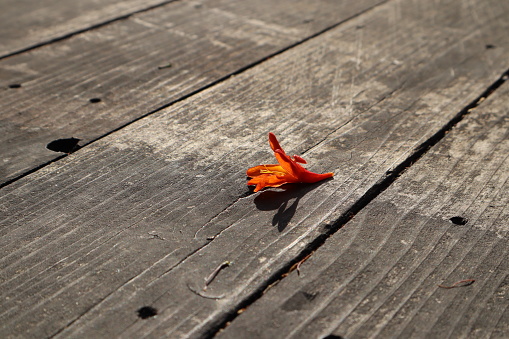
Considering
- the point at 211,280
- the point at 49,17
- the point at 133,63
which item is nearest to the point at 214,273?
the point at 211,280

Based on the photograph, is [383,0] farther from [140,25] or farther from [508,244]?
[508,244]

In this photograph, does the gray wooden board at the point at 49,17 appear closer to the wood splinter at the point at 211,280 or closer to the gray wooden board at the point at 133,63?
the gray wooden board at the point at 133,63

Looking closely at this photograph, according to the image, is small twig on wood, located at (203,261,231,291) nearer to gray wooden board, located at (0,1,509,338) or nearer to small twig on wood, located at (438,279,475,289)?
gray wooden board, located at (0,1,509,338)

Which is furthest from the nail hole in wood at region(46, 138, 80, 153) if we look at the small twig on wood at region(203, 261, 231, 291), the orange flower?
the small twig on wood at region(203, 261, 231, 291)

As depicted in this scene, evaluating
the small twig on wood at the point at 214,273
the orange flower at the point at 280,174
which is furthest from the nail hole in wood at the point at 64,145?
the small twig on wood at the point at 214,273

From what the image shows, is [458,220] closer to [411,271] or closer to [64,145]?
[411,271]

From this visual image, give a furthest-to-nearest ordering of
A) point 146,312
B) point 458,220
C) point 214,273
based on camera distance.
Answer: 1. point 458,220
2. point 214,273
3. point 146,312

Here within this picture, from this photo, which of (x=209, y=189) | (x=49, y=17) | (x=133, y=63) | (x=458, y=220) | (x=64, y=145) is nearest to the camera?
(x=458, y=220)
